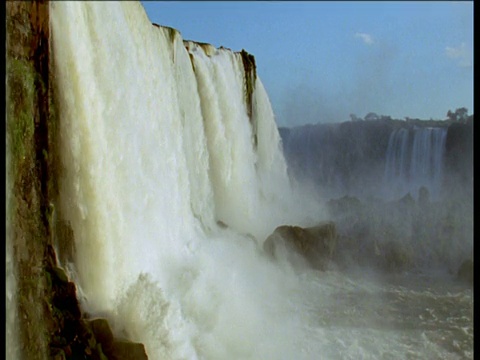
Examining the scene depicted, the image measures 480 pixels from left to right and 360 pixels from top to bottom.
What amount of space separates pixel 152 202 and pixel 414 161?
8.50 metres

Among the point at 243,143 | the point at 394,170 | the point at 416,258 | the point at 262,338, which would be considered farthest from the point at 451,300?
the point at 394,170

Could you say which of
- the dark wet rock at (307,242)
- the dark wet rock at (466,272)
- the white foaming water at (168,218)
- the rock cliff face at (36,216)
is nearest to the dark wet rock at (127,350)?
the rock cliff face at (36,216)

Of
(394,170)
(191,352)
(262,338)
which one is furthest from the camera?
(394,170)

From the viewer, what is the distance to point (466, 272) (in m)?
7.00

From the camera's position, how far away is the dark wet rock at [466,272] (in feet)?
22.7

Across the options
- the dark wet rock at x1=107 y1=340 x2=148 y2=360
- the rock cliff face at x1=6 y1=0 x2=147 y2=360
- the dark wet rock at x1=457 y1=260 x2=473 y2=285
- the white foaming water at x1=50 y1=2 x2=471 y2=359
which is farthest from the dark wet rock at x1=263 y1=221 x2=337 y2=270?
the rock cliff face at x1=6 y1=0 x2=147 y2=360

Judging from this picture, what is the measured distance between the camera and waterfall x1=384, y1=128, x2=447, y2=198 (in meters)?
11.3

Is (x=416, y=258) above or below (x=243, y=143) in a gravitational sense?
below

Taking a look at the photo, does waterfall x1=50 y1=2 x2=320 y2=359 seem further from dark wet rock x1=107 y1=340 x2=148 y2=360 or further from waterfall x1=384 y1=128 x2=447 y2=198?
waterfall x1=384 y1=128 x2=447 y2=198

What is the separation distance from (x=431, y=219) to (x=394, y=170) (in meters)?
3.23

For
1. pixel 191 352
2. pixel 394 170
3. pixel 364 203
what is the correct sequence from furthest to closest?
1. pixel 394 170
2. pixel 364 203
3. pixel 191 352

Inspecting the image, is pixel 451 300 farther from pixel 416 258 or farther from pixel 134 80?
pixel 134 80

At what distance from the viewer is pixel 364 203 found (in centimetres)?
1000

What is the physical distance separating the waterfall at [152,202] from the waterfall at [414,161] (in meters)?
5.77
